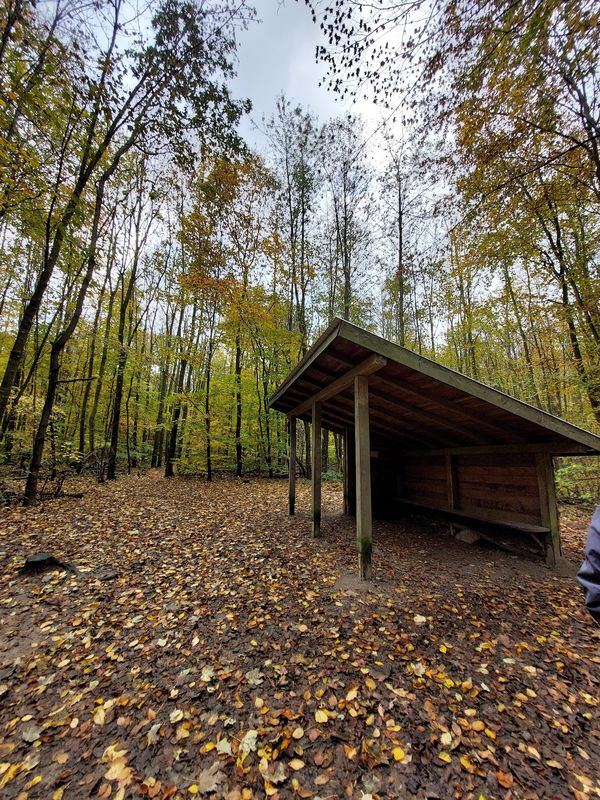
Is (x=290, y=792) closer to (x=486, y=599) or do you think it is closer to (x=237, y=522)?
(x=486, y=599)

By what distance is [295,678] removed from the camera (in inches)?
94.7

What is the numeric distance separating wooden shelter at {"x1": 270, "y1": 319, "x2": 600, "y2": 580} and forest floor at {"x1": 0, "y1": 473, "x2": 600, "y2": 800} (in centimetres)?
84

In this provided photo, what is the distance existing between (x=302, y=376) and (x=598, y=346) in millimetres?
7069

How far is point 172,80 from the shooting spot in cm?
692

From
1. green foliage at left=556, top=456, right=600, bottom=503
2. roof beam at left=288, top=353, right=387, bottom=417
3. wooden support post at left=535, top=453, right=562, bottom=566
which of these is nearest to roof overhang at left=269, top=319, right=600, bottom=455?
roof beam at left=288, top=353, right=387, bottom=417

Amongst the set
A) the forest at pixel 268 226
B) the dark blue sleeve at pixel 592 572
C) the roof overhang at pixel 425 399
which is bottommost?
→ the dark blue sleeve at pixel 592 572

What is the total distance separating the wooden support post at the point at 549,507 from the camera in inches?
167

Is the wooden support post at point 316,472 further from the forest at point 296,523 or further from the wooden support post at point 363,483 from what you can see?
the wooden support post at point 363,483

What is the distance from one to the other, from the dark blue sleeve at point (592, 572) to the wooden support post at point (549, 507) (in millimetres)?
A: 3068

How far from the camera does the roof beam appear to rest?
11.4 ft

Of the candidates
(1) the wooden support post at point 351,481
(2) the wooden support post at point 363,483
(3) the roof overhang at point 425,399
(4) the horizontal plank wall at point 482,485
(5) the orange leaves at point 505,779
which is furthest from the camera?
(1) the wooden support post at point 351,481

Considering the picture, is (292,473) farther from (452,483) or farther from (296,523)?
(452,483)

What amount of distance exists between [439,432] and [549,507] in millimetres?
1826

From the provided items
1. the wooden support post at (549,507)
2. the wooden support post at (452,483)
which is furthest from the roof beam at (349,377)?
the wooden support post at (549,507)
